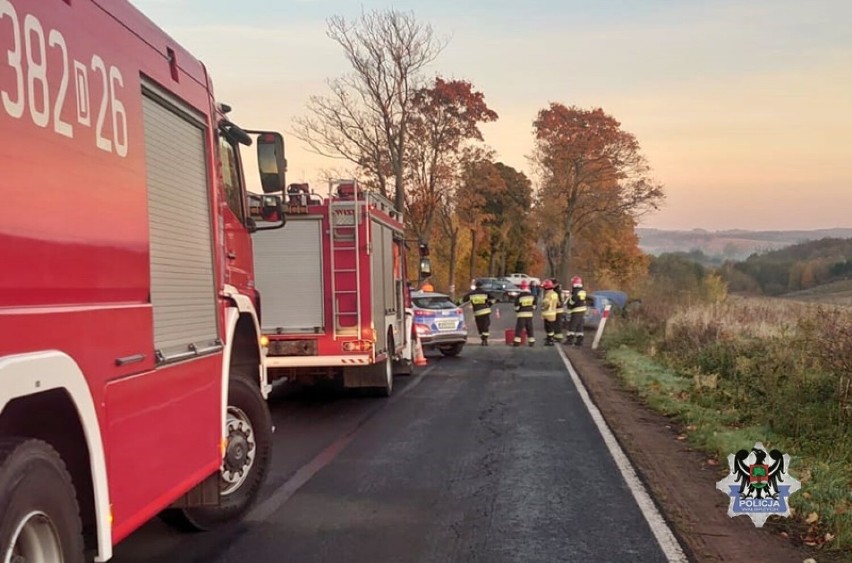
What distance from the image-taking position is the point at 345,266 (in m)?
10.5

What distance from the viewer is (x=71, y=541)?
9.84ft

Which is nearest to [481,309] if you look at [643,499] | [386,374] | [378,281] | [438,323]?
[438,323]

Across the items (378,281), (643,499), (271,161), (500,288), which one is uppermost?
(271,161)

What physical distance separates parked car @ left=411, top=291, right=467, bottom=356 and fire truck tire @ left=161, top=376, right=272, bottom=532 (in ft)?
38.5

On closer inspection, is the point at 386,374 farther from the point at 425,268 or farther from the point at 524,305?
the point at 524,305

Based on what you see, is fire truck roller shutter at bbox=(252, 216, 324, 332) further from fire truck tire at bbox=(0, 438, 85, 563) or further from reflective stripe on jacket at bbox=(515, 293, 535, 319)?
reflective stripe on jacket at bbox=(515, 293, 535, 319)

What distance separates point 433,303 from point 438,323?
2.20 feet

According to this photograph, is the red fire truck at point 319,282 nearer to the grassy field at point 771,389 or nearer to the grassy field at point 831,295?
the grassy field at point 771,389

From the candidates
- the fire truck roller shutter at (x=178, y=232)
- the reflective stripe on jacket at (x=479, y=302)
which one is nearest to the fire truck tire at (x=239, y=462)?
the fire truck roller shutter at (x=178, y=232)

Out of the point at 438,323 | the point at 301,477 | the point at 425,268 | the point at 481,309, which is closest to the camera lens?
the point at 301,477

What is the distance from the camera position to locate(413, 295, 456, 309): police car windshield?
1814 cm

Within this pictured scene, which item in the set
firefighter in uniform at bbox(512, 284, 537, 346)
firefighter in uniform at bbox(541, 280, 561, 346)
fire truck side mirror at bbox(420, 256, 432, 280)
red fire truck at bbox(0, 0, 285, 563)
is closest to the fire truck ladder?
red fire truck at bbox(0, 0, 285, 563)

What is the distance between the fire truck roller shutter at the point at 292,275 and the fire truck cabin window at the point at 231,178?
4.76 m

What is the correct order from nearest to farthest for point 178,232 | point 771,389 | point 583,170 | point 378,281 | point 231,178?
1. point 178,232
2. point 231,178
3. point 771,389
4. point 378,281
5. point 583,170
